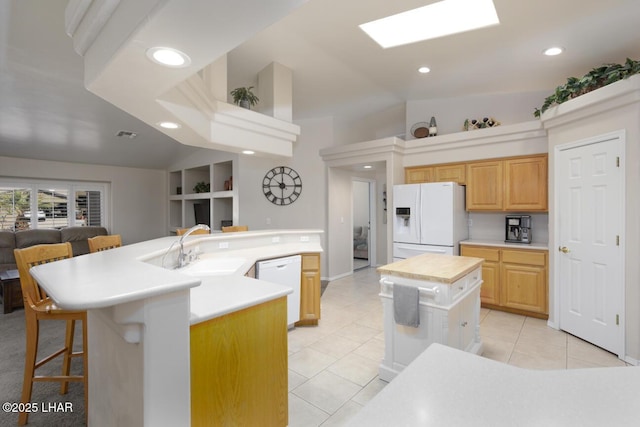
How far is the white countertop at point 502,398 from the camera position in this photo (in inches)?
23.5

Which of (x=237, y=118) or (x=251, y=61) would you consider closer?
(x=237, y=118)

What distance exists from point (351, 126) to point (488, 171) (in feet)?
8.69

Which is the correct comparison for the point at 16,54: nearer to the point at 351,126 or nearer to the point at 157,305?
the point at 157,305

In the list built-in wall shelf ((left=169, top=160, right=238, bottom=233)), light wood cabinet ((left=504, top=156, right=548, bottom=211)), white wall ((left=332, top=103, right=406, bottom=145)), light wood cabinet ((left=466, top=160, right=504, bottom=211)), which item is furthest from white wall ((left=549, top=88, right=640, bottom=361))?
built-in wall shelf ((left=169, top=160, right=238, bottom=233))

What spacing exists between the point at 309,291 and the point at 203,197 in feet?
12.6

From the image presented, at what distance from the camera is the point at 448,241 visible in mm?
4086

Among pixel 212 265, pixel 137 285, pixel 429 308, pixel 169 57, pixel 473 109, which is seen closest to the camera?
pixel 137 285

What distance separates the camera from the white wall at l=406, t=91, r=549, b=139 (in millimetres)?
4195

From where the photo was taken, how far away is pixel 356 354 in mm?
2746

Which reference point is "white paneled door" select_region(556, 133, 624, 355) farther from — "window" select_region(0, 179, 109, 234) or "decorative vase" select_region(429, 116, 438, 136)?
"window" select_region(0, 179, 109, 234)

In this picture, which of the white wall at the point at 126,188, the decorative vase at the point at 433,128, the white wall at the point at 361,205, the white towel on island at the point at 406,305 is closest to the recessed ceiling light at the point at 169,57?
the white towel on island at the point at 406,305

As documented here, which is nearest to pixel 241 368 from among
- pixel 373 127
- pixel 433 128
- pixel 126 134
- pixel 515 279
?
pixel 515 279

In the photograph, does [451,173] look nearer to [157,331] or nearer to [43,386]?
[157,331]

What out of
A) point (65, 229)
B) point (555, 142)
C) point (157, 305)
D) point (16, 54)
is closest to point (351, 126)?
point (555, 142)
